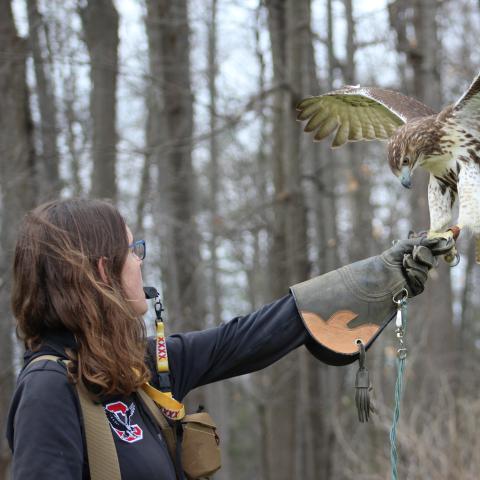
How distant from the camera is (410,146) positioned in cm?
333

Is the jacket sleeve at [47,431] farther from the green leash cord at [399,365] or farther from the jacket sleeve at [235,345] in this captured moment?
the green leash cord at [399,365]

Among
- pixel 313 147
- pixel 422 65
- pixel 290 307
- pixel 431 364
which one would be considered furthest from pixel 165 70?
pixel 290 307

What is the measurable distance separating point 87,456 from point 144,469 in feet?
0.48

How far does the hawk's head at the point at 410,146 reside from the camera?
331 centimetres

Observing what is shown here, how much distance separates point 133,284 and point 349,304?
0.73m

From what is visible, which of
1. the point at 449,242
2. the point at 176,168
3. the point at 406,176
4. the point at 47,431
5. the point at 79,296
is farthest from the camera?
the point at 176,168

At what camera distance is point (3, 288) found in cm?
618

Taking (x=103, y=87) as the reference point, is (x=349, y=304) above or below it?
below

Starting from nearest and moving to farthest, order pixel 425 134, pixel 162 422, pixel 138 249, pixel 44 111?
pixel 162 422, pixel 138 249, pixel 425 134, pixel 44 111

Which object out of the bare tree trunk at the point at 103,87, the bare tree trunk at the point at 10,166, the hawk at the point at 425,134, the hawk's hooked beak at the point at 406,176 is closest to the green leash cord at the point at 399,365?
the hawk at the point at 425,134

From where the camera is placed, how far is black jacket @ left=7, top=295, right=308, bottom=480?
1835 millimetres

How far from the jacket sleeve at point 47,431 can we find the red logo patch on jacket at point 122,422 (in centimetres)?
13

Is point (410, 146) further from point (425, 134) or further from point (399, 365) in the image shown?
point (399, 365)

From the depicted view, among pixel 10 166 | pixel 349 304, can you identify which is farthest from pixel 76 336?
pixel 10 166
